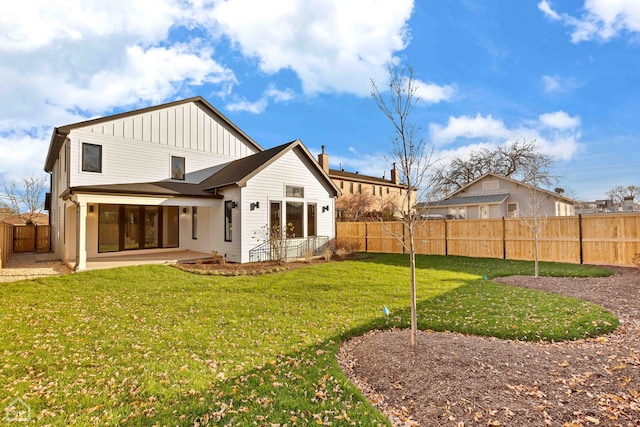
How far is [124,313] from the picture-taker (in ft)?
21.1

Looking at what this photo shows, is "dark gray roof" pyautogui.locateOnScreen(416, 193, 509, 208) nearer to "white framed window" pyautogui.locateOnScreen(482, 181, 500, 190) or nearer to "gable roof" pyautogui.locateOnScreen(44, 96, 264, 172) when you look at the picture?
"white framed window" pyautogui.locateOnScreen(482, 181, 500, 190)

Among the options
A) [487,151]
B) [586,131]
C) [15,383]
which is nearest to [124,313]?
[15,383]

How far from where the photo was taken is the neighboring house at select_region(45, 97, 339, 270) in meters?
12.8

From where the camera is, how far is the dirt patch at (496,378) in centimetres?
294

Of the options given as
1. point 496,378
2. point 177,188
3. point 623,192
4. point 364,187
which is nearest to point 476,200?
point 364,187

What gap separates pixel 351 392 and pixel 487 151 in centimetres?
3801

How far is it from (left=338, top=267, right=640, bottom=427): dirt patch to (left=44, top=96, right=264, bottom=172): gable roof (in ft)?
45.8

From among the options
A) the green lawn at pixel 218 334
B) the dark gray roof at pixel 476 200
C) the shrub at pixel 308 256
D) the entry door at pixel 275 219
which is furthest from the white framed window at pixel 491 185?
the entry door at pixel 275 219

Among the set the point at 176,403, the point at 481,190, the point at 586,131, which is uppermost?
the point at 586,131

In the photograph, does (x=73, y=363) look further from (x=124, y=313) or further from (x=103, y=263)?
(x=103, y=263)

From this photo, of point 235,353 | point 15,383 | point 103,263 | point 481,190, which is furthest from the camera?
point 481,190

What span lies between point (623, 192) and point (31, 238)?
207ft

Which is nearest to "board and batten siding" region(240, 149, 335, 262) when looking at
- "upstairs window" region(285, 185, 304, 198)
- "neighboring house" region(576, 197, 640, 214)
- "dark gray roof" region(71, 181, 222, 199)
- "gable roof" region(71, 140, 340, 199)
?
"upstairs window" region(285, 185, 304, 198)

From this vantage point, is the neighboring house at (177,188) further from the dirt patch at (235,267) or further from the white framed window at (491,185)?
the white framed window at (491,185)
